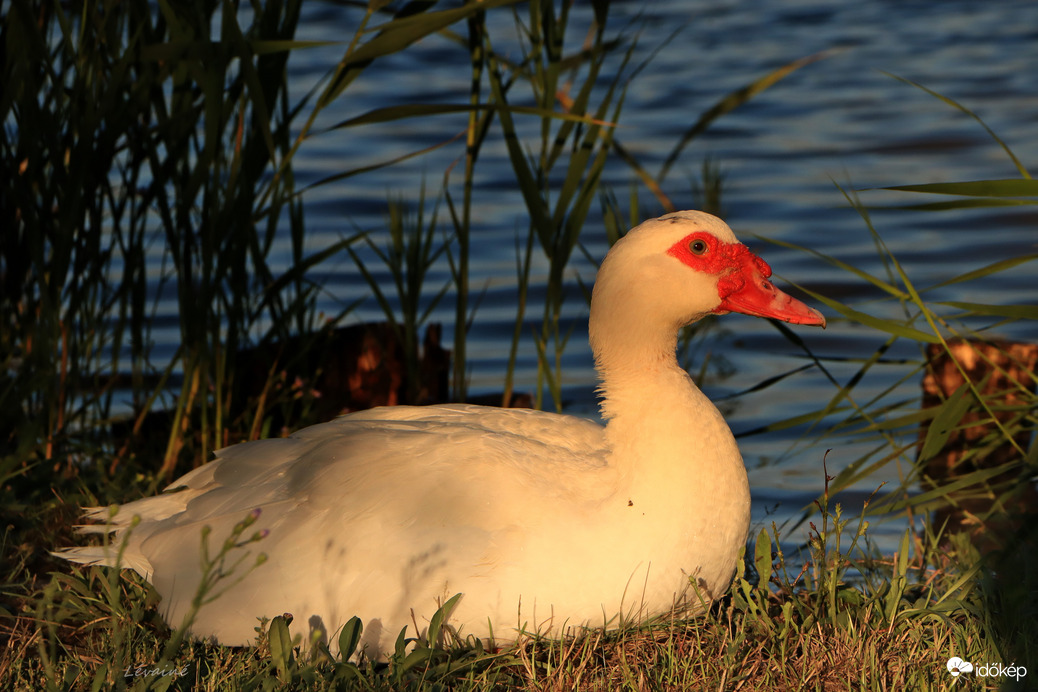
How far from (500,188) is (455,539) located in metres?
6.33

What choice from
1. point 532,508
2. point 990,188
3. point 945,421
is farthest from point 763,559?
point 990,188

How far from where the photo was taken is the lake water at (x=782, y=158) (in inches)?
268

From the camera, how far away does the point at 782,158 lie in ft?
31.0

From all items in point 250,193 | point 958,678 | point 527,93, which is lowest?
point 958,678

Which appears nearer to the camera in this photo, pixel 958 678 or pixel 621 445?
pixel 958 678

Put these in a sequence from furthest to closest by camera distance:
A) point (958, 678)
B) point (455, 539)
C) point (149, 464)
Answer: point (149, 464)
point (455, 539)
point (958, 678)

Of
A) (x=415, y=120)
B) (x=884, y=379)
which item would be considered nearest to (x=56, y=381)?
(x=884, y=379)

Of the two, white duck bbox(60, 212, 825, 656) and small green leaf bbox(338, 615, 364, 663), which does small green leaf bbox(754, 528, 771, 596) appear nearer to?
white duck bbox(60, 212, 825, 656)

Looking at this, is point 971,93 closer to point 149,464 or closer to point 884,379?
point 884,379

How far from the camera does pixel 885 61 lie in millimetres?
11016

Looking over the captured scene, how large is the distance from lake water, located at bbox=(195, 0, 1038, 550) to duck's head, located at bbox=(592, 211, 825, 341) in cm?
187

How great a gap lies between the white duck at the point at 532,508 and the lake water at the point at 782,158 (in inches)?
75.1

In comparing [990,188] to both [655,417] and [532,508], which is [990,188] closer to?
[655,417]

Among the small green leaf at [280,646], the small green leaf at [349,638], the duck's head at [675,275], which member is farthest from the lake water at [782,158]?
the small green leaf at [280,646]
